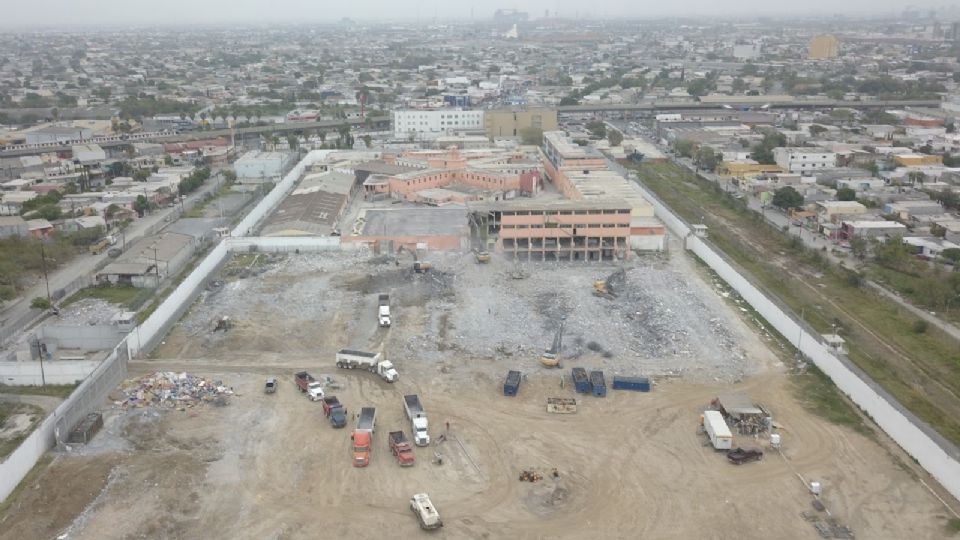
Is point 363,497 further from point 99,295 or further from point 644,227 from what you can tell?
point 644,227

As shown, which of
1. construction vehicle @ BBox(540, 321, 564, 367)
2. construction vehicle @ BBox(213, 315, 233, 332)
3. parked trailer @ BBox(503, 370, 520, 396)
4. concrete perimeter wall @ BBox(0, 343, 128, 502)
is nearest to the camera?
concrete perimeter wall @ BBox(0, 343, 128, 502)

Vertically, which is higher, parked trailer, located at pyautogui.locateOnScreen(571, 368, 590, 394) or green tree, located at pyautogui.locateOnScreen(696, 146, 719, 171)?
green tree, located at pyautogui.locateOnScreen(696, 146, 719, 171)

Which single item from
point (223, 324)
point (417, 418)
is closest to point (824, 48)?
point (223, 324)

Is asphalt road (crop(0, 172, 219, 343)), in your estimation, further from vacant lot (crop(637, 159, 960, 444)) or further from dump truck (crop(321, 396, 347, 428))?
vacant lot (crop(637, 159, 960, 444))

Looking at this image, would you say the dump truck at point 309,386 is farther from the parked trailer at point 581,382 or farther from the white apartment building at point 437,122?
the white apartment building at point 437,122

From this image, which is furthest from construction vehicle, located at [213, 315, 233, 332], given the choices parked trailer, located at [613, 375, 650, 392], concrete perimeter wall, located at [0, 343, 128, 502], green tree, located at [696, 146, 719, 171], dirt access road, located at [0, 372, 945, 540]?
green tree, located at [696, 146, 719, 171]

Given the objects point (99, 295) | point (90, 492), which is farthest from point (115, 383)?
point (99, 295)

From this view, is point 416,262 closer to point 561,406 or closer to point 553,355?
point 553,355
